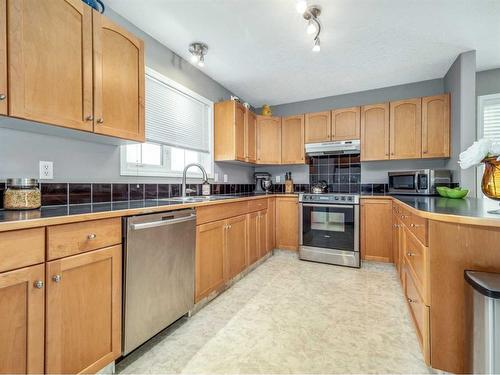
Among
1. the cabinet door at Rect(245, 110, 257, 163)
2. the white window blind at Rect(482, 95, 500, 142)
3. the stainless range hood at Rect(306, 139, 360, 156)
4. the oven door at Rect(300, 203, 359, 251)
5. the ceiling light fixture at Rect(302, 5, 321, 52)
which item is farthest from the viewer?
the cabinet door at Rect(245, 110, 257, 163)

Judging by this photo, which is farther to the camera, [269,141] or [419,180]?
[269,141]

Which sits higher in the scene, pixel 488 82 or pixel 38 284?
pixel 488 82

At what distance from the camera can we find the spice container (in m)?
1.27

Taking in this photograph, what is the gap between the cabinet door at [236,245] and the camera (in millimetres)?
2402

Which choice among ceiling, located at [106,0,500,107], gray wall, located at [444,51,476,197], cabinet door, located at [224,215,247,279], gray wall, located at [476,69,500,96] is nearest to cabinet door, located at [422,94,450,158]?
gray wall, located at [444,51,476,197]

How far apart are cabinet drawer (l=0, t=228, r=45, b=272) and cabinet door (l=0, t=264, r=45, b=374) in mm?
29

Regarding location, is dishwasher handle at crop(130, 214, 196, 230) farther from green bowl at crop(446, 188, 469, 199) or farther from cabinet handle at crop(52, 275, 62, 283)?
green bowl at crop(446, 188, 469, 199)

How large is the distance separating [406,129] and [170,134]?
3021 mm

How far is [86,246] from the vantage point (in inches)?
45.7

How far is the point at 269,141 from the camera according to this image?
3986 millimetres

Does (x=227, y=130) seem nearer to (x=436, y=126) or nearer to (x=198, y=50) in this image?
(x=198, y=50)

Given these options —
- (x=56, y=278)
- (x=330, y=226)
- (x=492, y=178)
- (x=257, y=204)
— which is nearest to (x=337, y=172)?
(x=330, y=226)

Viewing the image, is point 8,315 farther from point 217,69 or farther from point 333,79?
point 333,79

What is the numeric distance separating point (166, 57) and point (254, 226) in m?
2.09
